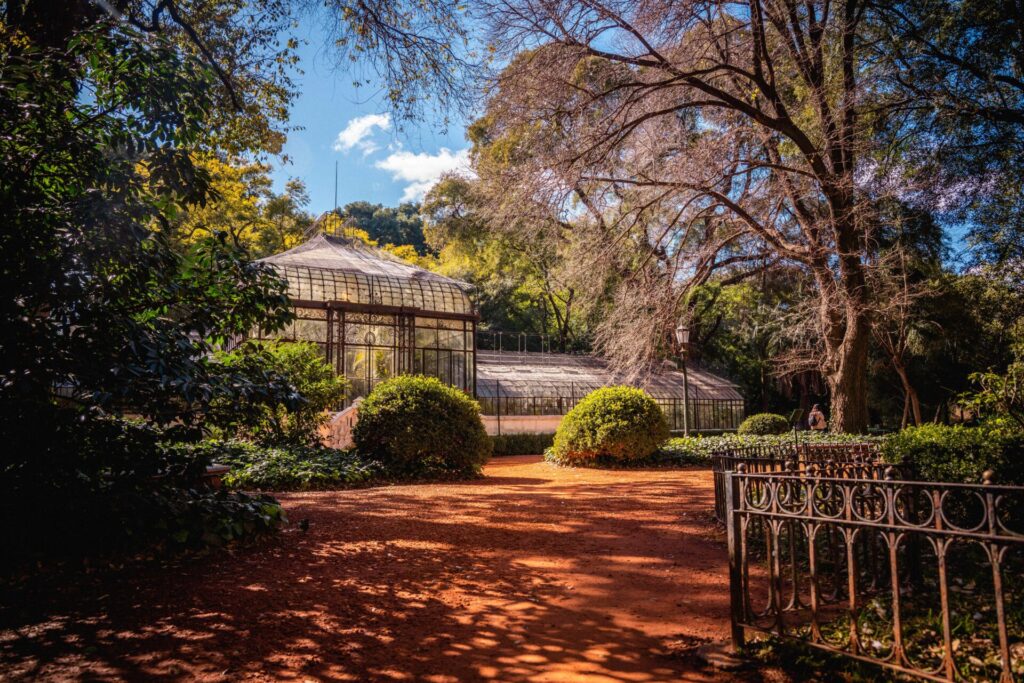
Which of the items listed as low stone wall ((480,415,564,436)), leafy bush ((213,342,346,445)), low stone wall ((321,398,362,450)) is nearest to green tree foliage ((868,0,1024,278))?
leafy bush ((213,342,346,445))

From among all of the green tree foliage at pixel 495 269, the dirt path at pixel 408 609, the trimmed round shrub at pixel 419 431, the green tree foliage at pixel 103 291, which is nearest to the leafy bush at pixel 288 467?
the trimmed round shrub at pixel 419 431

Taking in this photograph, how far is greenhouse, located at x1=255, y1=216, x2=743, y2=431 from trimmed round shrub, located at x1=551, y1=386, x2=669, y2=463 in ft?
3.06

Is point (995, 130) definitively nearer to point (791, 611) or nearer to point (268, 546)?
point (791, 611)

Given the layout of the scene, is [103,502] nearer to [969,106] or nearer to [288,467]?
[288,467]

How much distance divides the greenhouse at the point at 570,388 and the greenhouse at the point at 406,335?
4 centimetres

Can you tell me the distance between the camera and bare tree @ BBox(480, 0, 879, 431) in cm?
1016

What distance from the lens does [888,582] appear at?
15.7 ft

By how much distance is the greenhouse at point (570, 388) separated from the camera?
2334 cm

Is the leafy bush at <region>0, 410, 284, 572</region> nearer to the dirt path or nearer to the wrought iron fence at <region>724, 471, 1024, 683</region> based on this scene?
the dirt path

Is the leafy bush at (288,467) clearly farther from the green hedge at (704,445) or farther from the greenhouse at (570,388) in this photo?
the greenhouse at (570,388)

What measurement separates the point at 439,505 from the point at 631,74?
27.1 ft

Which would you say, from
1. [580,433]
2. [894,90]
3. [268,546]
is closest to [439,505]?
[268,546]

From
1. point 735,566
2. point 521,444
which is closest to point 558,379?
point 521,444

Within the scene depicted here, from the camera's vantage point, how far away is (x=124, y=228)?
4992 millimetres
